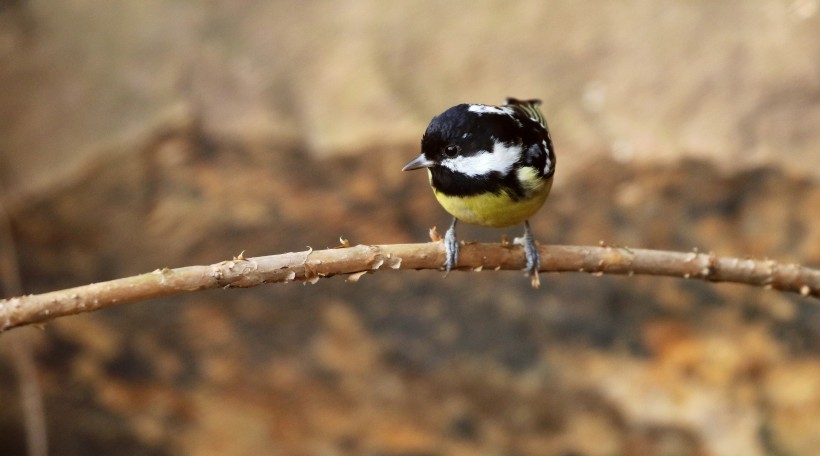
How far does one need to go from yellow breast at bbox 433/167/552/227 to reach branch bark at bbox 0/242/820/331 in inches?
3.0

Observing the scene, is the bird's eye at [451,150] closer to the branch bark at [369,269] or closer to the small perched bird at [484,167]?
the small perched bird at [484,167]

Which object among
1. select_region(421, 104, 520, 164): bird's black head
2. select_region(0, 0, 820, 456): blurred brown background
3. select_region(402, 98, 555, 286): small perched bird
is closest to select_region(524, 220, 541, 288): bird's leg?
select_region(402, 98, 555, 286): small perched bird

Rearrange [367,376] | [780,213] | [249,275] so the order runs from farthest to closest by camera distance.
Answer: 1. [367,376]
2. [780,213]
3. [249,275]

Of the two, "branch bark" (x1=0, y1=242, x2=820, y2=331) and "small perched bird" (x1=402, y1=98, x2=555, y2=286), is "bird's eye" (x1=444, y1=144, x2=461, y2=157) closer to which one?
"small perched bird" (x1=402, y1=98, x2=555, y2=286)

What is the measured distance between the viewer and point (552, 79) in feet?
11.7

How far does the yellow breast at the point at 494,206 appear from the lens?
6.91ft

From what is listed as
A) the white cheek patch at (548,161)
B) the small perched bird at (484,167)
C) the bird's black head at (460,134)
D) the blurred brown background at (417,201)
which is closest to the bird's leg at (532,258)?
the small perched bird at (484,167)

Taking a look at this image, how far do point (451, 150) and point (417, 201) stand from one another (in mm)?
1636

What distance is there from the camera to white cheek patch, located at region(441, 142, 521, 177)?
6.80ft

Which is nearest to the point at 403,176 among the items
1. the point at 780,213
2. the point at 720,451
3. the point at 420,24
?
the point at 420,24

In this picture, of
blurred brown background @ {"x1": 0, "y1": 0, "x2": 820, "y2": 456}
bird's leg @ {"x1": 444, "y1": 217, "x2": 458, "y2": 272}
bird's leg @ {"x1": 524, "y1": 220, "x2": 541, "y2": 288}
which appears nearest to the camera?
bird's leg @ {"x1": 444, "y1": 217, "x2": 458, "y2": 272}

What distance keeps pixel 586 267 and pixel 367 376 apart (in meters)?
2.07

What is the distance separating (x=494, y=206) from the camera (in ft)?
6.97

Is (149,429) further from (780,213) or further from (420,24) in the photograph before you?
(780,213)
